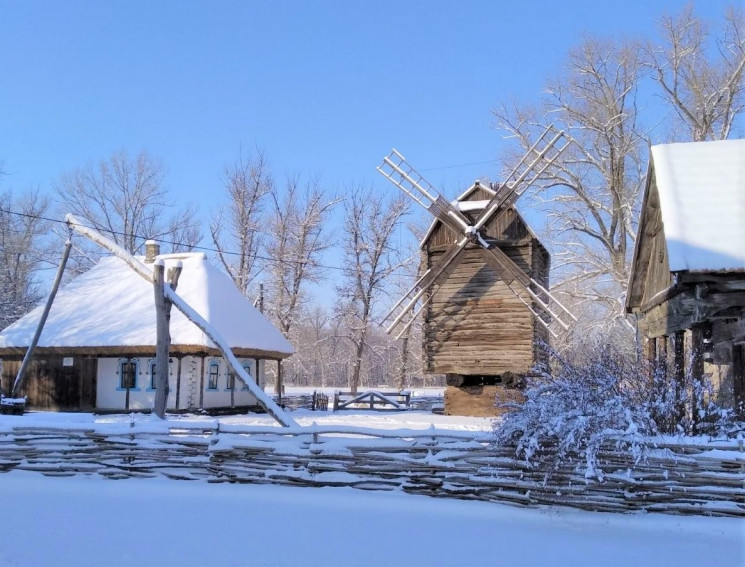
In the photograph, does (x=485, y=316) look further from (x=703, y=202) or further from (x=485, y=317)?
(x=703, y=202)

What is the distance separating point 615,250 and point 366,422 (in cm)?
1220

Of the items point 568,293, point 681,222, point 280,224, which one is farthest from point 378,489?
point 280,224

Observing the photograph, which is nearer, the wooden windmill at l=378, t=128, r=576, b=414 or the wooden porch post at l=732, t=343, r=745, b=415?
the wooden porch post at l=732, t=343, r=745, b=415

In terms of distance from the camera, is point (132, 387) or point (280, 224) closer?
point (132, 387)

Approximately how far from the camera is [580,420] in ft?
24.8

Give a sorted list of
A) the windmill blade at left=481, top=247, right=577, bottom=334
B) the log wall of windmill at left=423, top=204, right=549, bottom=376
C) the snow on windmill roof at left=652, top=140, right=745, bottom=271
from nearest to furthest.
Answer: the snow on windmill roof at left=652, top=140, right=745, bottom=271
the windmill blade at left=481, top=247, right=577, bottom=334
the log wall of windmill at left=423, top=204, right=549, bottom=376

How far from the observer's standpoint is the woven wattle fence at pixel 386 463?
7.56 m

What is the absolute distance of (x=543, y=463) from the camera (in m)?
7.96

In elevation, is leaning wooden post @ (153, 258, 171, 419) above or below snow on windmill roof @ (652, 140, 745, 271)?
below

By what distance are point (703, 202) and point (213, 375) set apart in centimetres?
1810

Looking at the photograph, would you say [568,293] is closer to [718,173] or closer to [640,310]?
[640,310]

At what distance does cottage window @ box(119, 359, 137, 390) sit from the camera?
2361cm

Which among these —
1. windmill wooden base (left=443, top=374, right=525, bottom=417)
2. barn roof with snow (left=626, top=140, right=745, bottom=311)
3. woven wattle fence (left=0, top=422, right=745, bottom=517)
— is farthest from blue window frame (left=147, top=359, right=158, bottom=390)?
barn roof with snow (left=626, top=140, right=745, bottom=311)

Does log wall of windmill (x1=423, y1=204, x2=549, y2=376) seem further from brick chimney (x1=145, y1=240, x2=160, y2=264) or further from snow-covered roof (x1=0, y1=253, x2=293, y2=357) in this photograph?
brick chimney (x1=145, y1=240, x2=160, y2=264)
